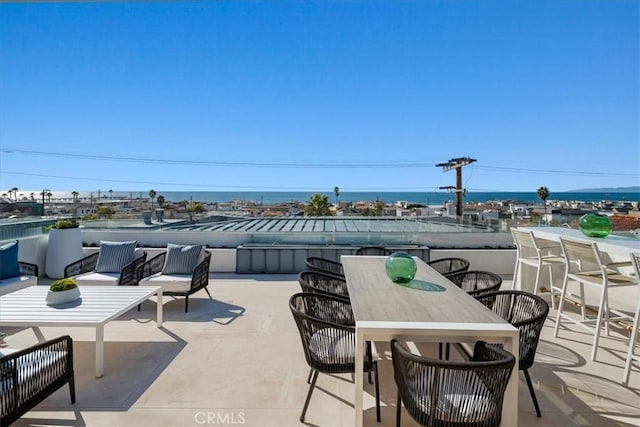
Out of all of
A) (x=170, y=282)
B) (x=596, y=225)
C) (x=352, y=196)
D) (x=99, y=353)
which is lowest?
(x=99, y=353)

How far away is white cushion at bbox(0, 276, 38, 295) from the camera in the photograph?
3.87m

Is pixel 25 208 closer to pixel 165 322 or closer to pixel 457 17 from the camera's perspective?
pixel 165 322

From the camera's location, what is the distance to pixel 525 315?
2.53 meters

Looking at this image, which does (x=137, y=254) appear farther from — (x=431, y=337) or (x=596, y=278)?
(x=596, y=278)

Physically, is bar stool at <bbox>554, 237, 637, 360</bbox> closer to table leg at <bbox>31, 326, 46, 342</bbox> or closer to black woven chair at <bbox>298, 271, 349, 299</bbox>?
black woven chair at <bbox>298, 271, 349, 299</bbox>

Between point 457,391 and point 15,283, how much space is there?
4933mm

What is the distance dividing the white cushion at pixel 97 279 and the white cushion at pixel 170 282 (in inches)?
15.2

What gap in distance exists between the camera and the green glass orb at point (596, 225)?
350 centimetres

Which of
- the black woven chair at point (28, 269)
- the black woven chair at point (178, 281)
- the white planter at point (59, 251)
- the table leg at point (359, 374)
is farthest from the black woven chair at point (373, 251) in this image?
the white planter at point (59, 251)

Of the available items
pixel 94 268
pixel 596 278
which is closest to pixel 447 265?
pixel 596 278

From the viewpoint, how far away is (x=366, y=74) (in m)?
9.20

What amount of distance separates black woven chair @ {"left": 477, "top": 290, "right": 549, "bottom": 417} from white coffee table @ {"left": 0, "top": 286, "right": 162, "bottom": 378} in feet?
9.81

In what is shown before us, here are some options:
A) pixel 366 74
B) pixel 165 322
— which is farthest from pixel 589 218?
pixel 366 74

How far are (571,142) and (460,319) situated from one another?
15771mm
